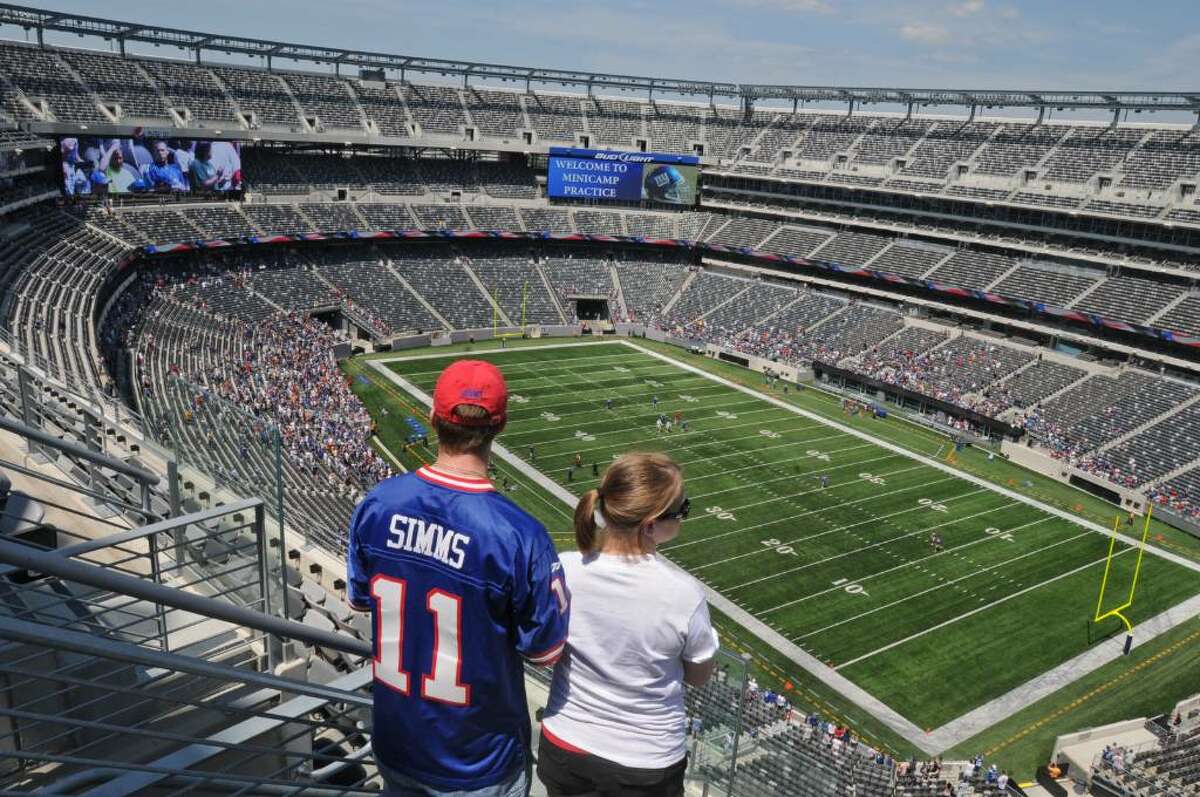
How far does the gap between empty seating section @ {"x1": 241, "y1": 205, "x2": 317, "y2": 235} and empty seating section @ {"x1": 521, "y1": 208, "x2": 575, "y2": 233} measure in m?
16.0

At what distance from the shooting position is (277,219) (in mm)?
53750

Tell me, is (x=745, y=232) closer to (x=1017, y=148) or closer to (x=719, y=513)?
(x=1017, y=148)

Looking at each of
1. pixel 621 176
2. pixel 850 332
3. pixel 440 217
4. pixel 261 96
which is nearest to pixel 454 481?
pixel 850 332

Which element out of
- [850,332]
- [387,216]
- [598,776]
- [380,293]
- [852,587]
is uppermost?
[387,216]

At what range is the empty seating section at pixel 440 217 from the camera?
2357 inches

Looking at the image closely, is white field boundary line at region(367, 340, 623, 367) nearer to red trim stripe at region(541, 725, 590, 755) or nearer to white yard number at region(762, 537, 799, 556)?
white yard number at region(762, 537, 799, 556)

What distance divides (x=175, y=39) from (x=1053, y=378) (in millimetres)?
54466

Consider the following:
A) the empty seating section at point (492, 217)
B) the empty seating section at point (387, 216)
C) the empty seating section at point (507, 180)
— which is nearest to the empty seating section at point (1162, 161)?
the empty seating section at point (492, 217)

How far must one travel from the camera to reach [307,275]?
173 feet

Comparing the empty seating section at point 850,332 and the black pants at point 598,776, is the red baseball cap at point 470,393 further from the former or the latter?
the empty seating section at point 850,332

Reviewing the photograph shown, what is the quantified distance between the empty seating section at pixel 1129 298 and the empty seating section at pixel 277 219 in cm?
4487

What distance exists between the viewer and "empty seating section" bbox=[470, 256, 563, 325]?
187 feet

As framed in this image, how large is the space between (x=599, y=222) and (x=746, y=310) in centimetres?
1454

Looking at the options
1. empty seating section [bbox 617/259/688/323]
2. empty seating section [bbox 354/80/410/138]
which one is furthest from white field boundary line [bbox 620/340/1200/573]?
empty seating section [bbox 354/80/410/138]
